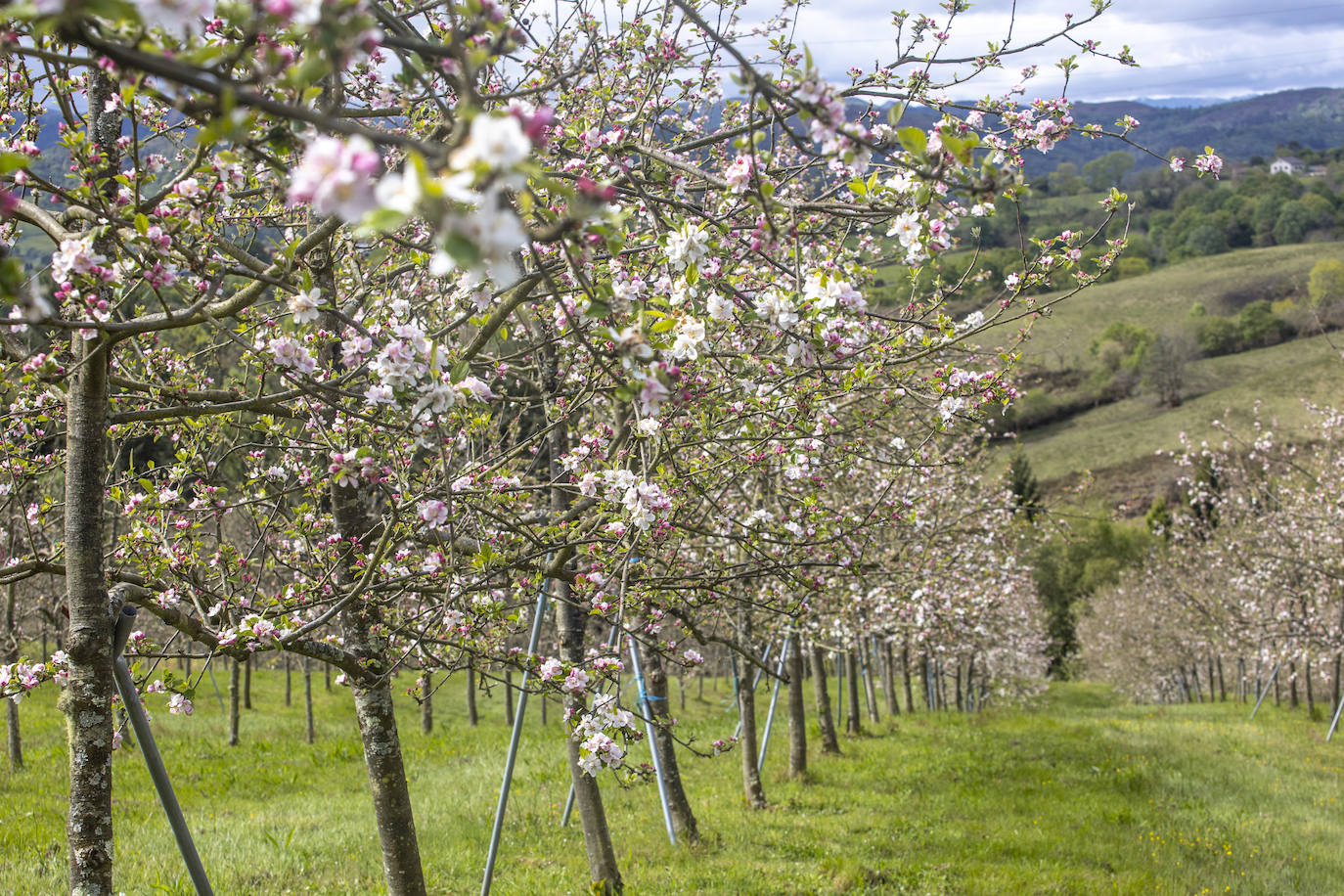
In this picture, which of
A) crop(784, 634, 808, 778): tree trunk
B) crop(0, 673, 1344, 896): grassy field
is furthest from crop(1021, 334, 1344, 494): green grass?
crop(784, 634, 808, 778): tree trunk

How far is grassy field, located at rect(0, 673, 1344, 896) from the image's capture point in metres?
7.63

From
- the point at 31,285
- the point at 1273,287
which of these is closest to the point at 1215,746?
the point at 31,285

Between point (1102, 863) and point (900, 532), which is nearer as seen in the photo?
point (1102, 863)

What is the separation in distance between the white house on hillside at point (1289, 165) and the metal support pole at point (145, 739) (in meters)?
166

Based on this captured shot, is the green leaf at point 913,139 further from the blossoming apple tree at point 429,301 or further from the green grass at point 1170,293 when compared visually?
the green grass at point 1170,293

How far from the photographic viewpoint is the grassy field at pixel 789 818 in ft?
25.0

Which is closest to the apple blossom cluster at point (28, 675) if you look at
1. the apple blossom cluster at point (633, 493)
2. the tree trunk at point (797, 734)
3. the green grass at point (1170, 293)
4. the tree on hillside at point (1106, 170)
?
the apple blossom cluster at point (633, 493)

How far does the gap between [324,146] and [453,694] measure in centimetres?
2751

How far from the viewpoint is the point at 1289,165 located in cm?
14612

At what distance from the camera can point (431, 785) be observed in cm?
1170

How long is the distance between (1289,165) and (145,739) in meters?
186

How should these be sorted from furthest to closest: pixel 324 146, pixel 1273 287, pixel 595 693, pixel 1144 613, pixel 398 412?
pixel 1273 287 < pixel 1144 613 < pixel 595 693 < pixel 398 412 < pixel 324 146

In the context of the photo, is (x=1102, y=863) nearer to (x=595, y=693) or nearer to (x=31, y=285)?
(x=595, y=693)

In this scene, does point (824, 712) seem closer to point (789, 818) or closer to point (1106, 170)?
point (789, 818)
